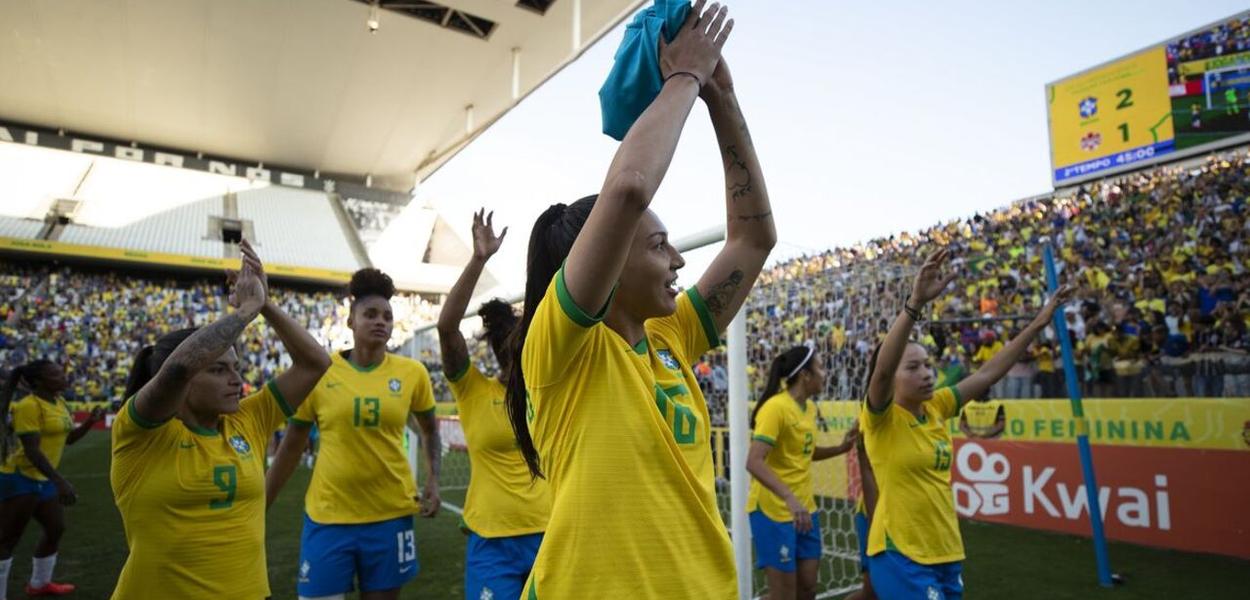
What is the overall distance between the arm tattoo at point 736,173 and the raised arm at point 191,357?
6.27ft

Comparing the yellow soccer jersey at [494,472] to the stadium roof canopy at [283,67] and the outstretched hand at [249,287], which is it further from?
the stadium roof canopy at [283,67]

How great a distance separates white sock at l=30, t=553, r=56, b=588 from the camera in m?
6.21

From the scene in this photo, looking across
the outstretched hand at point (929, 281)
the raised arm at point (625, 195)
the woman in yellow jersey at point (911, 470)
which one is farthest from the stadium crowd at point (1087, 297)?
the raised arm at point (625, 195)

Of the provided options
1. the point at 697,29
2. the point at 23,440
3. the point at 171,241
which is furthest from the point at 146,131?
the point at 697,29

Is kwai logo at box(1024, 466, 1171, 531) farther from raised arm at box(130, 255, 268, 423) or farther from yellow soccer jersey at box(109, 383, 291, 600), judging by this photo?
raised arm at box(130, 255, 268, 423)

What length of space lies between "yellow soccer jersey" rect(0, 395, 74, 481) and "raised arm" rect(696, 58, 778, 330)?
22.2 feet

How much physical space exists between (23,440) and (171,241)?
Answer: 3021cm

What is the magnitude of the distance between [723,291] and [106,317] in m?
33.2

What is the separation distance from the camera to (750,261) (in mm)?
2088

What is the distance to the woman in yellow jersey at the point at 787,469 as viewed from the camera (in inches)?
203

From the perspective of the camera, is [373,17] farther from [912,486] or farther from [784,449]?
[912,486]

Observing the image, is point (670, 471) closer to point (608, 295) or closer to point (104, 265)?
point (608, 295)

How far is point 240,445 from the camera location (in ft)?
10.7

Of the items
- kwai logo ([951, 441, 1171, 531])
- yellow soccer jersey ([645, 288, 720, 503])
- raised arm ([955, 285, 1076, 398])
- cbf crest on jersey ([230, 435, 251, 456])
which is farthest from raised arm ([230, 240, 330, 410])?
kwai logo ([951, 441, 1171, 531])
